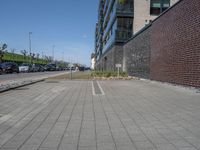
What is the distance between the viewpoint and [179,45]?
55.2 feet

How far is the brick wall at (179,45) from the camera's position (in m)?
14.5

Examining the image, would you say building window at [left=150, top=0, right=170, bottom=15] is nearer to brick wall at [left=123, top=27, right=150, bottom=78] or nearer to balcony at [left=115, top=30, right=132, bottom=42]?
balcony at [left=115, top=30, right=132, bottom=42]

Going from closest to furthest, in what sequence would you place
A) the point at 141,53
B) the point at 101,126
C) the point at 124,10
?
1. the point at 101,126
2. the point at 141,53
3. the point at 124,10

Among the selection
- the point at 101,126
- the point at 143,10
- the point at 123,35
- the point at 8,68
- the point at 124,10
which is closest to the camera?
the point at 101,126

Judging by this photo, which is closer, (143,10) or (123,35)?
(143,10)

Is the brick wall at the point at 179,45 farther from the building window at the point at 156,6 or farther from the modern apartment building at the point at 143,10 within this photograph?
the building window at the point at 156,6

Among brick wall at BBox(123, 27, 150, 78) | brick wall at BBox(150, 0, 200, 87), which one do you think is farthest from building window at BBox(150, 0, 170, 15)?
brick wall at BBox(150, 0, 200, 87)

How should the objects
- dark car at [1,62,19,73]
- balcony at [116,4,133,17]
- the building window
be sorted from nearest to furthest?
1. balcony at [116,4,133,17]
2. the building window
3. dark car at [1,62,19,73]

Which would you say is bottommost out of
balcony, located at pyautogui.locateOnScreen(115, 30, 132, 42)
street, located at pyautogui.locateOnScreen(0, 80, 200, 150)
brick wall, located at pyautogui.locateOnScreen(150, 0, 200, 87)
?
street, located at pyautogui.locateOnScreen(0, 80, 200, 150)

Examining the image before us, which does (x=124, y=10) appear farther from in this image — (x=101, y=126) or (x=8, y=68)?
(x=101, y=126)

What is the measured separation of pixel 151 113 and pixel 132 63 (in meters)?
26.7

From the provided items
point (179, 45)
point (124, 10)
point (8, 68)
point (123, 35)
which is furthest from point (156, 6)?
point (179, 45)

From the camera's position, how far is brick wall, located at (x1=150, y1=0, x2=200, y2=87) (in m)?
14.5

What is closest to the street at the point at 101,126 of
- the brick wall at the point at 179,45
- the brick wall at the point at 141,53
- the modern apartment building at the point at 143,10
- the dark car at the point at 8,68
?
the brick wall at the point at 179,45
